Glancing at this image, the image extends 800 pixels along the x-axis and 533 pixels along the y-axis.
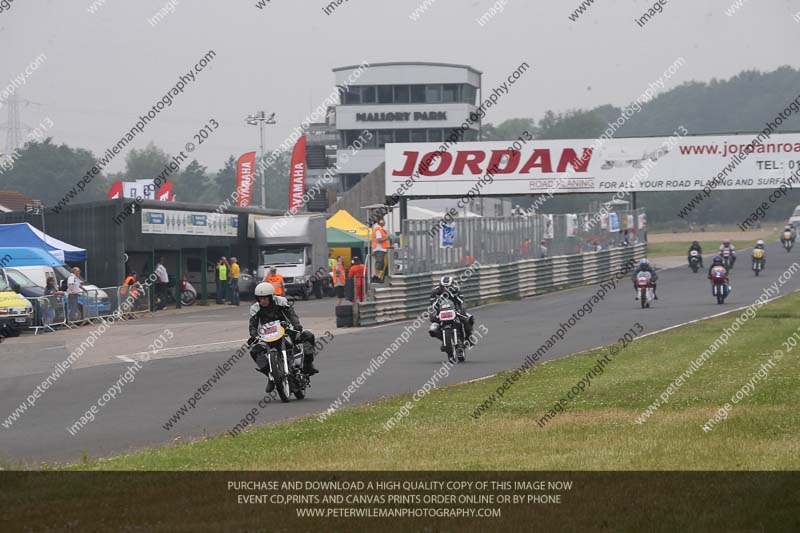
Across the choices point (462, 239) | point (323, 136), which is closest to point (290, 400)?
point (462, 239)

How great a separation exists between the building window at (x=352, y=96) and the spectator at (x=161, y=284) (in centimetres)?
7047

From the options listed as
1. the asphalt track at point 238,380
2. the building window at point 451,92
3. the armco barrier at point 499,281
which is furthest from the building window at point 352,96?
the asphalt track at point 238,380

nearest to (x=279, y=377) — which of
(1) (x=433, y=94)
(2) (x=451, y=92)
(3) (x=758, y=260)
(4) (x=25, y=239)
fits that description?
(4) (x=25, y=239)

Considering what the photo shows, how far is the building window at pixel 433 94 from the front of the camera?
10956cm

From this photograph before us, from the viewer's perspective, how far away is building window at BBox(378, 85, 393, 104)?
4316 inches

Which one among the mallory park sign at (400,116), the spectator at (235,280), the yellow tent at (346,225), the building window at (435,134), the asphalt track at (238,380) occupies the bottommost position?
the asphalt track at (238,380)

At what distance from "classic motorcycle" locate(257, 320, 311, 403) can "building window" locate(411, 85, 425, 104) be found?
95.6 meters

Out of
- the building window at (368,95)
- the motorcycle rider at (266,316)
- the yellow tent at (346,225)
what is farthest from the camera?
the building window at (368,95)

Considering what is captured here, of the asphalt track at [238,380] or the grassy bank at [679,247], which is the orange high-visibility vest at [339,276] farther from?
the grassy bank at [679,247]

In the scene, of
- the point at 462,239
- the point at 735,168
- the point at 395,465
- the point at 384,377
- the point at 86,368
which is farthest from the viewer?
the point at 735,168
